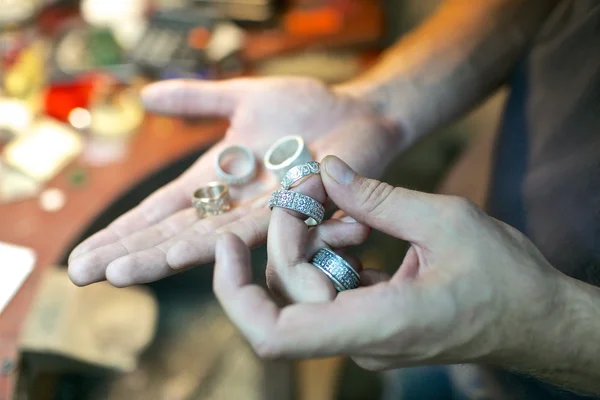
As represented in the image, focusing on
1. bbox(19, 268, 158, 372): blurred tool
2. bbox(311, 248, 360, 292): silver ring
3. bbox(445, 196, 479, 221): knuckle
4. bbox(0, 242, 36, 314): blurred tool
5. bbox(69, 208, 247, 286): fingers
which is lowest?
bbox(19, 268, 158, 372): blurred tool

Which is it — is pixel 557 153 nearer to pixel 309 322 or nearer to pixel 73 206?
pixel 309 322

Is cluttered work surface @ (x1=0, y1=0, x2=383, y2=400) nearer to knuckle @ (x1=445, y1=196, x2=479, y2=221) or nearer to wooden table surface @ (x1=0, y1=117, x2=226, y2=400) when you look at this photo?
wooden table surface @ (x1=0, y1=117, x2=226, y2=400)

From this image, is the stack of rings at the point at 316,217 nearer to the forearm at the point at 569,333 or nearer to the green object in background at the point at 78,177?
the forearm at the point at 569,333

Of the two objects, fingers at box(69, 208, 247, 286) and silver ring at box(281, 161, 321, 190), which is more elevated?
silver ring at box(281, 161, 321, 190)

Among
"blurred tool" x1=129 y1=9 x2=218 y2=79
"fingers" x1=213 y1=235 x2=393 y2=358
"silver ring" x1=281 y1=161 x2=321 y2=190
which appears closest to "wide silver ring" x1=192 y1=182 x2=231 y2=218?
"silver ring" x1=281 y1=161 x2=321 y2=190

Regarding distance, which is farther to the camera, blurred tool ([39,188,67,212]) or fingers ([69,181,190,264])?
blurred tool ([39,188,67,212])
